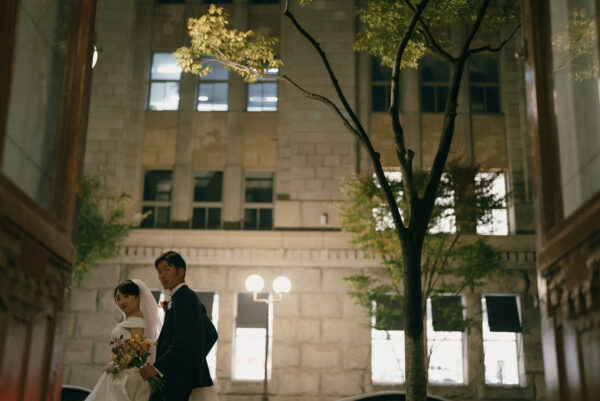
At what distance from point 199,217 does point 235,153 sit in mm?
2305

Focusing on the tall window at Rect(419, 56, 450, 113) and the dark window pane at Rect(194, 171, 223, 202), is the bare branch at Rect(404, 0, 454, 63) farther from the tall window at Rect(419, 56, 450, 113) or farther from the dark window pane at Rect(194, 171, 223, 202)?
the dark window pane at Rect(194, 171, 223, 202)

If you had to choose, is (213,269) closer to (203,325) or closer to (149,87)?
(149,87)

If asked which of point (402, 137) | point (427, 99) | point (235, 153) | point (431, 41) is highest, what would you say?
point (427, 99)

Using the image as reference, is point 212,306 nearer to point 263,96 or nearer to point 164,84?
point 263,96

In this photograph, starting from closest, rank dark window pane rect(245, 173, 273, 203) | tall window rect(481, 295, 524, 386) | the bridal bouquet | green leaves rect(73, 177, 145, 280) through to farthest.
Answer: the bridal bouquet < green leaves rect(73, 177, 145, 280) < tall window rect(481, 295, 524, 386) < dark window pane rect(245, 173, 273, 203)

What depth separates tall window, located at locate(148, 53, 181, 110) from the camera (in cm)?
2125

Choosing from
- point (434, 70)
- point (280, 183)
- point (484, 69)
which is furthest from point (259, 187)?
point (484, 69)

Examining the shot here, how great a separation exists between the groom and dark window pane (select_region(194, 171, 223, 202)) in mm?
13984

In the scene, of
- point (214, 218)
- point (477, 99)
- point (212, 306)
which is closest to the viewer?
point (212, 306)

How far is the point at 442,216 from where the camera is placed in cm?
1711

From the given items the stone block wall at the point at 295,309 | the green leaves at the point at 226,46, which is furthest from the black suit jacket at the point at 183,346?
the stone block wall at the point at 295,309

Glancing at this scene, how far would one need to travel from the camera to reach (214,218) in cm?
2044

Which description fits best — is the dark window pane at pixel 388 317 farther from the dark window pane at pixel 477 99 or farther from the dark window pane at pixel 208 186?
the dark window pane at pixel 477 99

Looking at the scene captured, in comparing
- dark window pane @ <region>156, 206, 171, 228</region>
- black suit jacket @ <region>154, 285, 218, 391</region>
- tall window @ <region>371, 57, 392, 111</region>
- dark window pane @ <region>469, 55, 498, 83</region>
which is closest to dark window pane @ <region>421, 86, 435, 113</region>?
tall window @ <region>371, 57, 392, 111</region>
